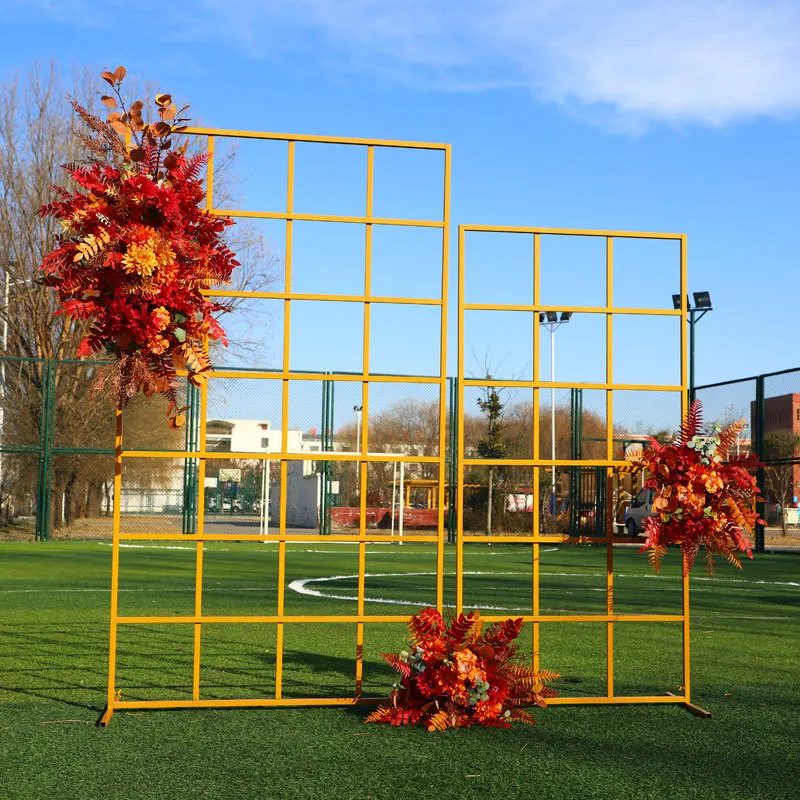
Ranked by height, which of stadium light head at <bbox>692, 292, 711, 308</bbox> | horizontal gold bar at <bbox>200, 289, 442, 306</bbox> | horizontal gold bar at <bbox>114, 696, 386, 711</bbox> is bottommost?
horizontal gold bar at <bbox>114, 696, 386, 711</bbox>

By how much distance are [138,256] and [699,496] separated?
8.91ft

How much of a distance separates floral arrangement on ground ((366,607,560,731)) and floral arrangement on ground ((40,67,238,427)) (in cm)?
146

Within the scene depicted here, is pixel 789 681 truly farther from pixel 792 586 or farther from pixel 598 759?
pixel 792 586

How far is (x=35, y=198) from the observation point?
77.1 feet

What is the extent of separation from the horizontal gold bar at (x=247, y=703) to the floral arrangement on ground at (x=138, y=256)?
130 cm

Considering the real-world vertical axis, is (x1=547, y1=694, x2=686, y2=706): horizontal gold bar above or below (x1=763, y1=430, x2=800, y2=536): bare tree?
below

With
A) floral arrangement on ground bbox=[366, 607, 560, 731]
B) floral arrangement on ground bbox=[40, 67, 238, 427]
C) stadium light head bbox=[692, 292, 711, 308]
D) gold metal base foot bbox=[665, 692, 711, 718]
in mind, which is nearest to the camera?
floral arrangement on ground bbox=[40, 67, 238, 427]

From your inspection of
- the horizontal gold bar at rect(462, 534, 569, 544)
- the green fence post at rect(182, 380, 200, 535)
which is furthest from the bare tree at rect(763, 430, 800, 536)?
the horizontal gold bar at rect(462, 534, 569, 544)

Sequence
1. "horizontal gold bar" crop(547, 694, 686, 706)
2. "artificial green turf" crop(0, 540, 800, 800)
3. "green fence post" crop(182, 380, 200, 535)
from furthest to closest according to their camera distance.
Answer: "green fence post" crop(182, 380, 200, 535) < "horizontal gold bar" crop(547, 694, 686, 706) < "artificial green turf" crop(0, 540, 800, 800)

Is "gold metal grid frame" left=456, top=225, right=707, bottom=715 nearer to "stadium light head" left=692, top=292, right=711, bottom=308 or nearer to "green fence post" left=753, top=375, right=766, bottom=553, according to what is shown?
"green fence post" left=753, top=375, right=766, bottom=553

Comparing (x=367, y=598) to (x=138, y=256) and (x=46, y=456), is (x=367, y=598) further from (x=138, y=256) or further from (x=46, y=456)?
(x=46, y=456)

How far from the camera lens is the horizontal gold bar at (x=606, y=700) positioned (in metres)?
4.75

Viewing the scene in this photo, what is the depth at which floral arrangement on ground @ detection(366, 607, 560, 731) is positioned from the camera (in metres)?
4.27

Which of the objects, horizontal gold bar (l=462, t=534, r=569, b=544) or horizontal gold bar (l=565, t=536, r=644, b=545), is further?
horizontal gold bar (l=565, t=536, r=644, b=545)
